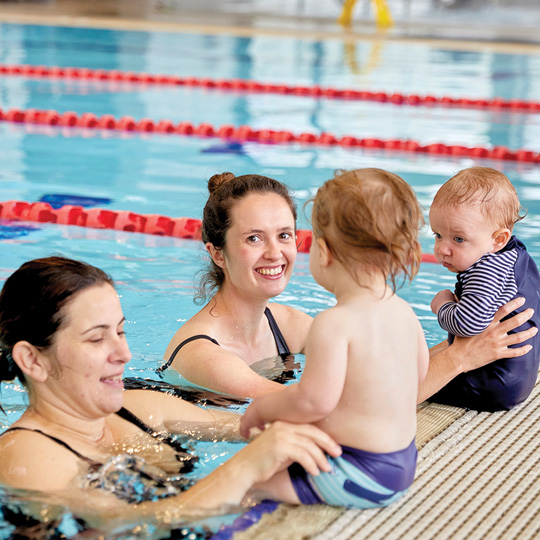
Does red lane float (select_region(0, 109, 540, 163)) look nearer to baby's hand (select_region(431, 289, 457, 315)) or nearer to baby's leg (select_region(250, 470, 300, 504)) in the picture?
baby's hand (select_region(431, 289, 457, 315))

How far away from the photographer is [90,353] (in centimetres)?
231

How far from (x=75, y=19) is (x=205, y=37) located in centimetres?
359

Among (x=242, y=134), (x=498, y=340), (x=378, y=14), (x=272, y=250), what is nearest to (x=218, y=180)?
(x=272, y=250)

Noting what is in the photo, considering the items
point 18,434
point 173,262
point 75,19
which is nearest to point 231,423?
point 18,434

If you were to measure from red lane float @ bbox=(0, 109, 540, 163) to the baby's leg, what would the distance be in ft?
21.5

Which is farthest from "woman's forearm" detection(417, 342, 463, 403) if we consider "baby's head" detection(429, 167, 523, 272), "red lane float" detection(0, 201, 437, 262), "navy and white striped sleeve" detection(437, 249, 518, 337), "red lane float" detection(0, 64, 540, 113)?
"red lane float" detection(0, 64, 540, 113)

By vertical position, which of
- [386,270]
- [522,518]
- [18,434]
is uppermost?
[386,270]

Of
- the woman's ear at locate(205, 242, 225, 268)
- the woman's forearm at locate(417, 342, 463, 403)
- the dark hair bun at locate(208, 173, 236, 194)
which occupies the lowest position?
the woman's forearm at locate(417, 342, 463, 403)

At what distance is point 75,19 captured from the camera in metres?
20.5

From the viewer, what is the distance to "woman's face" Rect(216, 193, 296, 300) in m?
3.28

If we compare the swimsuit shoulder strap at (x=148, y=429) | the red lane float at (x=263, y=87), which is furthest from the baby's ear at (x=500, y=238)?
the red lane float at (x=263, y=87)

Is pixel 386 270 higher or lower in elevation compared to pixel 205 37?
lower

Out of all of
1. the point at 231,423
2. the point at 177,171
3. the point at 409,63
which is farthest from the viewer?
the point at 409,63

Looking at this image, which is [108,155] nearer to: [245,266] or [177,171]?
[177,171]
